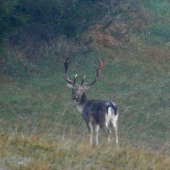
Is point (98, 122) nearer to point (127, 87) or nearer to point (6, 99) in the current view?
point (6, 99)

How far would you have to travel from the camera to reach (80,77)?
1730 cm

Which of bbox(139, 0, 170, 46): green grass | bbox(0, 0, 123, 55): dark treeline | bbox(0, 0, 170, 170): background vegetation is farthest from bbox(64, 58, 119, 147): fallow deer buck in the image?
bbox(139, 0, 170, 46): green grass

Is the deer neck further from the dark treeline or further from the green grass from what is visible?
the green grass

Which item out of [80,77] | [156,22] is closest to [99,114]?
[80,77]

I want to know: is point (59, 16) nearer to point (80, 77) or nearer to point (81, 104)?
point (80, 77)

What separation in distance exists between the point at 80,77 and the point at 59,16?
312 centimetres

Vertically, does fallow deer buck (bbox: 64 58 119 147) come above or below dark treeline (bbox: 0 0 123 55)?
below

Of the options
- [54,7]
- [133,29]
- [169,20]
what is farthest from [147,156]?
[169,20]

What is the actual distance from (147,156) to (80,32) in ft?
41.9

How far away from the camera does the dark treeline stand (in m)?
17.8

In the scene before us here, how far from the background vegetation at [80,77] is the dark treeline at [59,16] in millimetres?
43

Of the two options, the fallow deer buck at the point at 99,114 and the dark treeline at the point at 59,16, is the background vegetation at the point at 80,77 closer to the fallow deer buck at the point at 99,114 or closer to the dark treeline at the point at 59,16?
the dark treeline at the point at 59,16

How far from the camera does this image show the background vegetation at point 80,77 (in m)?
7.20

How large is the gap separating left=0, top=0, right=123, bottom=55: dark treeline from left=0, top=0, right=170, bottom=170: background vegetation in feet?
0.14
